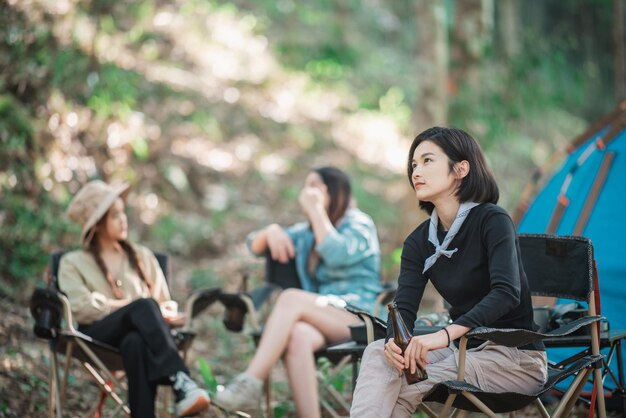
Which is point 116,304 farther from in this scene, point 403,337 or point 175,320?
point 403,337

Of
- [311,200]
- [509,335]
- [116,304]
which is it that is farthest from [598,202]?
[116,304]

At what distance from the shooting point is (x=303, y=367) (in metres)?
3.25

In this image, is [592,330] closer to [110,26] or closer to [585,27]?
[110,26]

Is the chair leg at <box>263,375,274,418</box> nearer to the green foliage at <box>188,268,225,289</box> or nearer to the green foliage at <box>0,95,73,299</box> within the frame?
the green foliage at <box>0,95,73,299</box>

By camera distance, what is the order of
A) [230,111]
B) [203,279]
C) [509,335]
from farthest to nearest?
[230,111]
[203,279]
[509,335]

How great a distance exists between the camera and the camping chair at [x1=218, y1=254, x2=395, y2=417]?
346 centimetres

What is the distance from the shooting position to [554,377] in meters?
2.47

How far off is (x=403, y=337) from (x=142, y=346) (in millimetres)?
1215

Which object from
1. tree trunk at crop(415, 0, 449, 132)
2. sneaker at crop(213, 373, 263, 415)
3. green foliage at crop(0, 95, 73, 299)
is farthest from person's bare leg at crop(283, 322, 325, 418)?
tree trunk at crop(415, 0, 449, 132)

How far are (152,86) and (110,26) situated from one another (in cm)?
162

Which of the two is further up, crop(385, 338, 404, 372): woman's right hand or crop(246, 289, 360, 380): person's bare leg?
crop(385, 338, 404, 372): woman's right hand

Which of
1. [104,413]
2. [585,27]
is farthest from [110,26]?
[585,27]

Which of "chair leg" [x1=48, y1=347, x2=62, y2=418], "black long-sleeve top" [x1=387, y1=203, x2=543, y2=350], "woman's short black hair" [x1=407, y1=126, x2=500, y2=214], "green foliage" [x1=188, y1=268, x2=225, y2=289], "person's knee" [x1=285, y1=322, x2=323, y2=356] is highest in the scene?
"woman's short black hair" [x1=407, y1=126, x2=500, y2=214]

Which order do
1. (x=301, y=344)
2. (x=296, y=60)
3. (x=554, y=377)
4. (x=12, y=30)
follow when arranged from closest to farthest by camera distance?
(x=554, y=377), (x=301, y=344), (x=12, y=30), (x=296, y=60)
